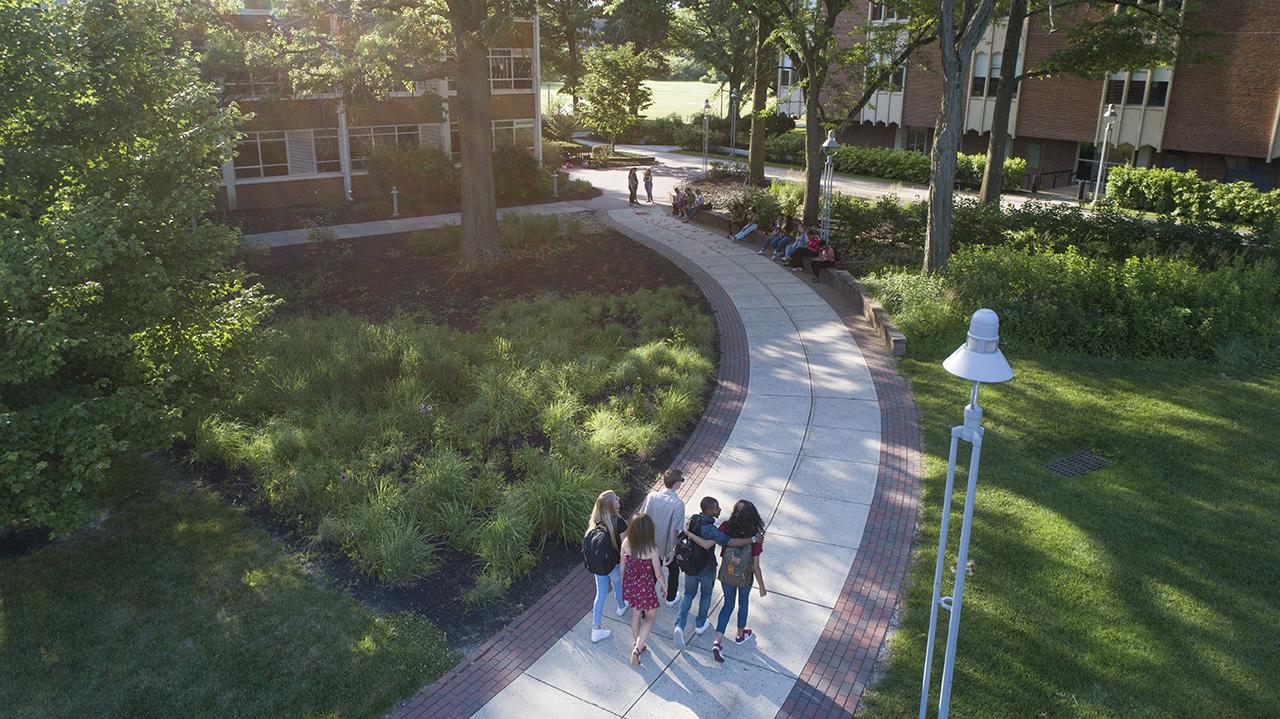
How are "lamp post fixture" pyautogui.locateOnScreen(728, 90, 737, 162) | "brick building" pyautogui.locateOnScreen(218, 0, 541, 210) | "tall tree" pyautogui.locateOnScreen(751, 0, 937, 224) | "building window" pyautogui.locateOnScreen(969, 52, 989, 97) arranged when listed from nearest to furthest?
"tall tree" pyautogui.locateOnScreen(751, 0, 937, 224)
"brick building" pyautogui.locateOnScreen(218, 0, 541, 210)
"building window" pyautogui.locateOnScreen(969, 52, 989, 97)
"lamp post fixture" pyautogui.locateOnScreen(728, 90, 737, 162)

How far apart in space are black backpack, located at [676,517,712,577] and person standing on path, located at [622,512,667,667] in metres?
0.21

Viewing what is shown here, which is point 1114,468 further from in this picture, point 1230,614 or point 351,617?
point 351,617

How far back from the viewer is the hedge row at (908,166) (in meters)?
35.5

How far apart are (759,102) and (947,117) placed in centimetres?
1577

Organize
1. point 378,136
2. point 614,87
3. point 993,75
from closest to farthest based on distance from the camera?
point 378,136
point 993,75
point 614,87

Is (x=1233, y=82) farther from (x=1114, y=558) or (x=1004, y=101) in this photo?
(x=1114, y=558)

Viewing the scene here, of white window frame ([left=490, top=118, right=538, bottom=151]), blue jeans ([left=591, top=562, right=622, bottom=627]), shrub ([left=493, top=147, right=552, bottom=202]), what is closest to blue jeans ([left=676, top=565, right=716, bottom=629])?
blue jeans ([left=591, top=562, right=622, bottom=627])

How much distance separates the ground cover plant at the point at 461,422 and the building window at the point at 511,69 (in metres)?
21.6

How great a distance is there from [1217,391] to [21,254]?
14681 mm

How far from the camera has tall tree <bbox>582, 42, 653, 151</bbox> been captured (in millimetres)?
49219

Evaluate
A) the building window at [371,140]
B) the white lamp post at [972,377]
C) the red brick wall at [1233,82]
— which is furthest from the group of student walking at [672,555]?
the red brick wall at [1233,82]

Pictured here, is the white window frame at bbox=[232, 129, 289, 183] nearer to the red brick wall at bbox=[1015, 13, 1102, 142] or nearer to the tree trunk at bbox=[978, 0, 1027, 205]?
the tree trunk at bbox=[978, 0, 1027, 205]

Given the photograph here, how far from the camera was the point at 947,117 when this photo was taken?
16.7 metres

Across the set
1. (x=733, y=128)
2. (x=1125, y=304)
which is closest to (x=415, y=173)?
(x=733, y=128)
